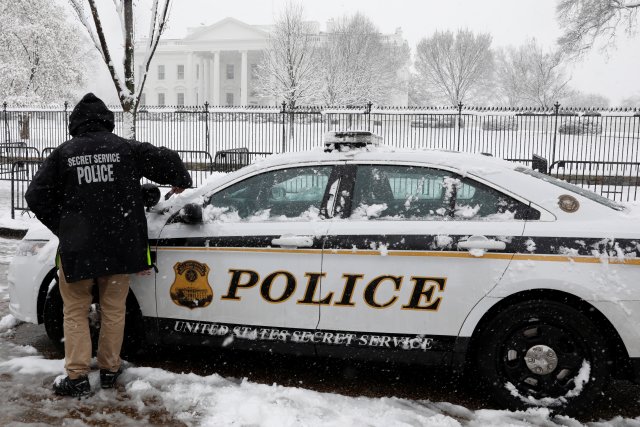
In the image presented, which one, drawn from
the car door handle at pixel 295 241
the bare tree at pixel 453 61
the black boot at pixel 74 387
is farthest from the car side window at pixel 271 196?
the bare tree at pixel 453 61

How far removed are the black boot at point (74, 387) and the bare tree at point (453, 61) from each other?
54.0m

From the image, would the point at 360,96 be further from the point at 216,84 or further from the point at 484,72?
the point at 216,84

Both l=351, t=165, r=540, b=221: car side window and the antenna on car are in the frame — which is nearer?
l=351, t=165, r=540, b=221: car side window

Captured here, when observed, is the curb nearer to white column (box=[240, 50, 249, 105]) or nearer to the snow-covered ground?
the snow-covered ground

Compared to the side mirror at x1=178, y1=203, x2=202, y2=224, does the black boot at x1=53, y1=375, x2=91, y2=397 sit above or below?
below

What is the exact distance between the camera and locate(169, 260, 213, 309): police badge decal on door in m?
4.20

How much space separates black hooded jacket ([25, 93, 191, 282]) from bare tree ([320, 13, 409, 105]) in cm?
4087

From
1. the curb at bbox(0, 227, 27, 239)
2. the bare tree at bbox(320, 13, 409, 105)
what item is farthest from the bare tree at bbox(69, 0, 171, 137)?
the bare tree at bbox(320, 13, 409, 105)

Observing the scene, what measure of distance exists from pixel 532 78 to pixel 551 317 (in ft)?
198

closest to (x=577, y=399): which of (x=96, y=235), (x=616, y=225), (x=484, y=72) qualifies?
(x=616, y=225)

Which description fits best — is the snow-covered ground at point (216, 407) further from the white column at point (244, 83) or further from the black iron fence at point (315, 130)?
the white column at point (244, 83)

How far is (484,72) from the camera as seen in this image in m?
59.2

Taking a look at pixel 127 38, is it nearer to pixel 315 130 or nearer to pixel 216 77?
pixel 315 130

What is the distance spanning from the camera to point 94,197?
3.92 metres
